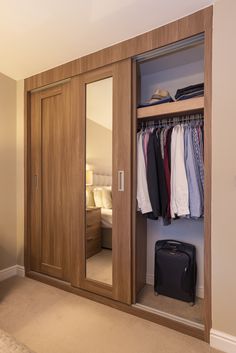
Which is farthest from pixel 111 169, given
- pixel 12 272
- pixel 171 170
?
pixel 12 272

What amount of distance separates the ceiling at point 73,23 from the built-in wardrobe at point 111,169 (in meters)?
0.09

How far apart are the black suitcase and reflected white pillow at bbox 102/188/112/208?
675 millimetres

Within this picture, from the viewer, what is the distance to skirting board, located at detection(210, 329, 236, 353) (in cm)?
153

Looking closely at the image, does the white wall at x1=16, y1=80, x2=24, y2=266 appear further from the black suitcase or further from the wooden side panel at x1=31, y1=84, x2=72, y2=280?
the black suitcase

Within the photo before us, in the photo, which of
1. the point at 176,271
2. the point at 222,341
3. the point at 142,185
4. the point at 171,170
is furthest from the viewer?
the point at 176,271

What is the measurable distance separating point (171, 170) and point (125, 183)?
1.34 ft

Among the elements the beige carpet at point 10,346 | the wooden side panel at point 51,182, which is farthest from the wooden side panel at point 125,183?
the beige carpet at point 10,346

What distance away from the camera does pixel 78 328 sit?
1803mm

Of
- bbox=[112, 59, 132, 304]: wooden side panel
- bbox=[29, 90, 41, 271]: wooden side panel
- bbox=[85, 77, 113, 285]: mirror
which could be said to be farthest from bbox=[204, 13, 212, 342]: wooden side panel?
bbox=[29, 90, 41, 271]: wooden side panel

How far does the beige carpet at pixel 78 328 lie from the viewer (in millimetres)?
1601

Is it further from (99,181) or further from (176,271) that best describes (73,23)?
(176,271)

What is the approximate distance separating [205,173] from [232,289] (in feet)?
2.60

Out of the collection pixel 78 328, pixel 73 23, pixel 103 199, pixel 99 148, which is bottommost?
pixel 78 328

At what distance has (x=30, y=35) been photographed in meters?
2.05
